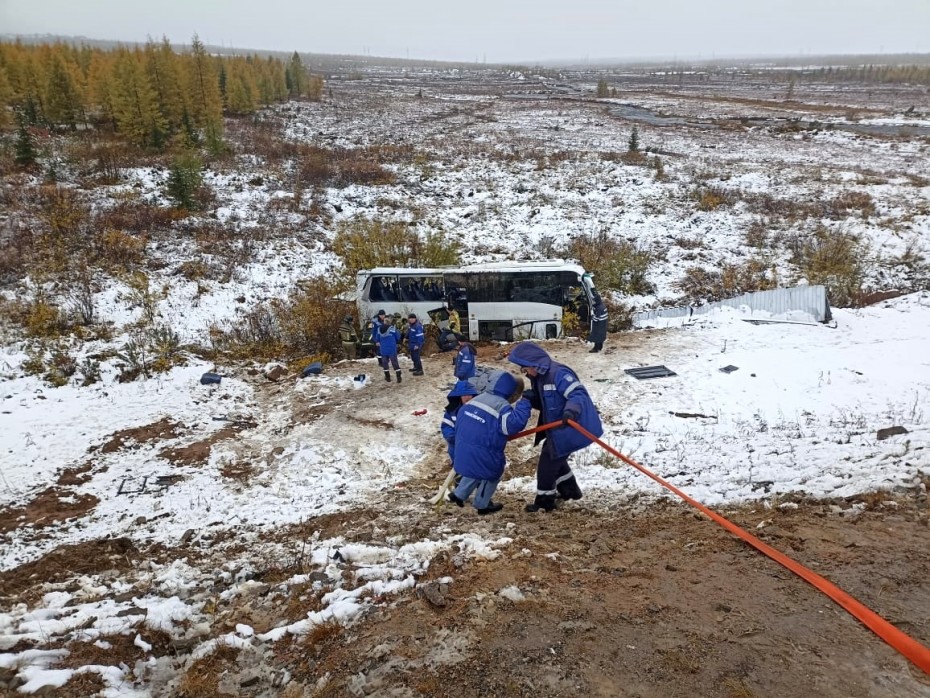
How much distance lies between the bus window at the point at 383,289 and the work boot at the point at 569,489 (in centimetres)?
914

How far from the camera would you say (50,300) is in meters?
15.5

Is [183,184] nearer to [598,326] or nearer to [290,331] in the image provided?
[290,331]

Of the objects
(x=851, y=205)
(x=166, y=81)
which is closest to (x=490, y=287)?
(x=851, y=205)

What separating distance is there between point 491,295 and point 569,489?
8.41m

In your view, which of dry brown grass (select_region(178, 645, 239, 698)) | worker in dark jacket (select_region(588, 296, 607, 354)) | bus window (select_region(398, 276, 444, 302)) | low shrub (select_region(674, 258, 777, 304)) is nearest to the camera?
dry brown grass (select_region(178, 645, 239, 698))

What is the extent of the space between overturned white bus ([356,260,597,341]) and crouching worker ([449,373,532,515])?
8.88 meters

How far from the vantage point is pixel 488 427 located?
5539 mm

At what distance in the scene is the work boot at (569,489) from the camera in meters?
6.58

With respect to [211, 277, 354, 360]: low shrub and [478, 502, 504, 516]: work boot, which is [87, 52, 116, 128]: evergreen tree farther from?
[478, 502, 504, 516]: work boot

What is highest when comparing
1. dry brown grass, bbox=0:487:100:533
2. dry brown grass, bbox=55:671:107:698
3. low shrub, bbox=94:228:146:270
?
low shrub, bbox=94:228:146:270

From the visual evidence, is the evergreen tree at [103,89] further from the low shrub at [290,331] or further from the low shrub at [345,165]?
the low shrub at [290,331]

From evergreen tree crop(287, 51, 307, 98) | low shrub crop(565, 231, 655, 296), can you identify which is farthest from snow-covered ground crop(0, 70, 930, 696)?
evergreen tree crop(287, 51, 307, 98)

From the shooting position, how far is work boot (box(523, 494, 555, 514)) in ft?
21.6

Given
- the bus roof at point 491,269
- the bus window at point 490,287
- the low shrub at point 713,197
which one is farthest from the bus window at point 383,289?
the low shrub at point 713,197
